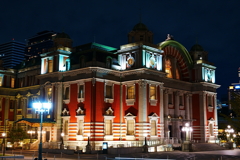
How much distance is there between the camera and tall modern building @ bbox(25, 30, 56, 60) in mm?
165250

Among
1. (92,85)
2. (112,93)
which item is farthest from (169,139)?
(92,85)

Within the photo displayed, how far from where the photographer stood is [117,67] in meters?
49.0

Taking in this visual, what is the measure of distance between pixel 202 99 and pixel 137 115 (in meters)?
16.3

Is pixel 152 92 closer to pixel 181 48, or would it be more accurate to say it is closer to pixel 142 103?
pixel 142 103

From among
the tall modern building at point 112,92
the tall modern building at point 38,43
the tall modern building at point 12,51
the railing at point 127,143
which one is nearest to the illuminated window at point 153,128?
the tall modern building at point 112,92

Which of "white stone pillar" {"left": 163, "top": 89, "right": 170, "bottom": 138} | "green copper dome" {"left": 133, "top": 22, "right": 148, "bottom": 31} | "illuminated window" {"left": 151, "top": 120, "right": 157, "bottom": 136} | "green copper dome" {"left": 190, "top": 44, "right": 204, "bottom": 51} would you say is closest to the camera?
"illuminated window" {"left": 151, "top": 120, "right": 157, "bottom": 136}

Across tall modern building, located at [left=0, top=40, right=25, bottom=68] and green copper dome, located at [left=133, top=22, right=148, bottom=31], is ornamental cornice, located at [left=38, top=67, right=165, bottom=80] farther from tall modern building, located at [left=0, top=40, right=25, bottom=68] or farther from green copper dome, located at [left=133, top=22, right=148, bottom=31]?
tall modern building, located at [left=0, top=40, right=25, bottom=68]

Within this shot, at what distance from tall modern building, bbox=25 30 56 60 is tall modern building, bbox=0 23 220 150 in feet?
379

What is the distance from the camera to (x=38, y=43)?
171m

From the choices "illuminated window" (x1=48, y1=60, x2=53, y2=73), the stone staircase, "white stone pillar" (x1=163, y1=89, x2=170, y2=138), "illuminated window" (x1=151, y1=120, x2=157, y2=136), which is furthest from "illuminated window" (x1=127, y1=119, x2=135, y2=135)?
"illuminated window" (x1=48, y1=60, x2=53, y2=73)

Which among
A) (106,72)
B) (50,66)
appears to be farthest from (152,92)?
(50,66)

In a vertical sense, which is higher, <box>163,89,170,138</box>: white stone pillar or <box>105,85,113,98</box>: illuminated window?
<box>105,85,113,98</box>: illuminated window

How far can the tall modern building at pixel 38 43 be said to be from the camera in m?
165

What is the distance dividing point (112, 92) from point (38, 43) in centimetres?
13141
